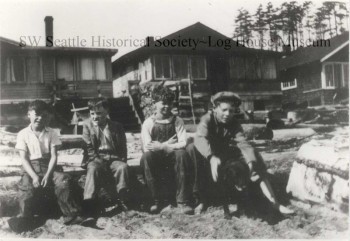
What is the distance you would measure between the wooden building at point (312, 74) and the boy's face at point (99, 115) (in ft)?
24.0

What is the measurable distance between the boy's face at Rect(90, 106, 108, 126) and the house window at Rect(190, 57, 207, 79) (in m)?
7.08

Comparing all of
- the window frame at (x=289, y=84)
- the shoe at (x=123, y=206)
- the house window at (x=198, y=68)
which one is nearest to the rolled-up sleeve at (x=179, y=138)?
the shoe at (x=123, y=206)

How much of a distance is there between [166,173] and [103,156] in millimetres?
585

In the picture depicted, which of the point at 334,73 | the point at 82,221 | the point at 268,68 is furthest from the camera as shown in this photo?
the point at 268,68

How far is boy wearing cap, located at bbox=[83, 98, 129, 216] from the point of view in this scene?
3141 mm

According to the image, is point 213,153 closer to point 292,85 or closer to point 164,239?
point 164,239

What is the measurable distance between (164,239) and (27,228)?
1.18 meters

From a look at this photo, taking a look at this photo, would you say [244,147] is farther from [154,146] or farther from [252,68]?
[252,68]

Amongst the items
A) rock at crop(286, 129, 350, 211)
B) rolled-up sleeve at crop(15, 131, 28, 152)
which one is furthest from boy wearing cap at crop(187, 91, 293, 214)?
rolled-up sleeve at crop(15, 131, 28, 152)

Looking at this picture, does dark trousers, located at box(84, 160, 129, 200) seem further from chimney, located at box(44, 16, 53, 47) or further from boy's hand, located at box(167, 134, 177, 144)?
A: chimney, located at box(44, 16, 53, 47)

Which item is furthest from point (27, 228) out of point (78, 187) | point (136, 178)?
point (136, 178)

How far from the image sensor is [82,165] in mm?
3316

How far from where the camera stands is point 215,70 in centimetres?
1058

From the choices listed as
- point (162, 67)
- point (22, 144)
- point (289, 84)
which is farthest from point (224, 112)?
point (289, 84)
